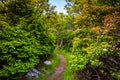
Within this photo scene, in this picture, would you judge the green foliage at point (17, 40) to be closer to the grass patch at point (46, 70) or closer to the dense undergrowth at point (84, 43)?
the dense undergrowth at point (84, 43)

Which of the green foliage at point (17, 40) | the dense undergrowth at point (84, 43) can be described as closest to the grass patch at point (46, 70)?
the dense undergrowth at point (84, 43)

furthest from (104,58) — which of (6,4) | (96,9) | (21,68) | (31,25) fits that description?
(6,4)

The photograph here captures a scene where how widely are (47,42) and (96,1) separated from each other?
39.6ft

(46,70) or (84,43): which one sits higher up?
(84,43)

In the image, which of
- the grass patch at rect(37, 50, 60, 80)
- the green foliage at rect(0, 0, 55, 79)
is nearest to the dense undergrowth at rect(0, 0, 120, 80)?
the green foliage at rect(0, 0, 55, 79)

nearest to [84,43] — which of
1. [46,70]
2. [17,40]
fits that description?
[17,40]

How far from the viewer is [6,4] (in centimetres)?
2702

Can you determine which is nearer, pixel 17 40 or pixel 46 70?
pixel 17 40

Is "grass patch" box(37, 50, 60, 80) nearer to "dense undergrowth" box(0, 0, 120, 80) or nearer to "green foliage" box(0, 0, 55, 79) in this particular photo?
"dense undergrowth" box(0, 0, 120, 80)

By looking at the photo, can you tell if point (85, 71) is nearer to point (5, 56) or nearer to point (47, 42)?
point (5, 56)

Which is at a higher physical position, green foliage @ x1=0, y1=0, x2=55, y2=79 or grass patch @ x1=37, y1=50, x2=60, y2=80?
green foliage @ x1=0, y1=0, x2=55, y2=79

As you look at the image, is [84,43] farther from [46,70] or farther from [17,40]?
[46,70]

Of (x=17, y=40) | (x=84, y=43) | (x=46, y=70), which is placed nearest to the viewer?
(x=17, y=40)

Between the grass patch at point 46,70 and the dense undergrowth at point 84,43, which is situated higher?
the dense undergrowth at point 84,43
